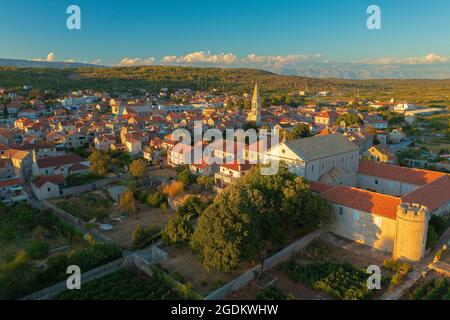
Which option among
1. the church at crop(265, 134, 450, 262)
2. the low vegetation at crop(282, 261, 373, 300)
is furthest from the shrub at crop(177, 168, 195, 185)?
the low vegetation at crop(282, 261, 373, 300)

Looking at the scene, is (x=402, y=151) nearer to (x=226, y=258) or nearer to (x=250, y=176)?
(x=250, y=176)

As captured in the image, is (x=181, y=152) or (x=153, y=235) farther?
(x=181, y=152)

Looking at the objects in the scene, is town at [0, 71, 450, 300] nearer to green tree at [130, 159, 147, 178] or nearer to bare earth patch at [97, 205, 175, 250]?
bare earth patch at [97, 205, 175, 250]

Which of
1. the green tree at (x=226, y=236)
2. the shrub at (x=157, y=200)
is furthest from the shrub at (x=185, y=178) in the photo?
the green tree at (x=226, y=236)

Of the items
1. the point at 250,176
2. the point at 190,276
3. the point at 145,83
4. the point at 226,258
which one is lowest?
the point at 190,276

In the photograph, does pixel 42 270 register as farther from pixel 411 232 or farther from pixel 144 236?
pixel 411 232
